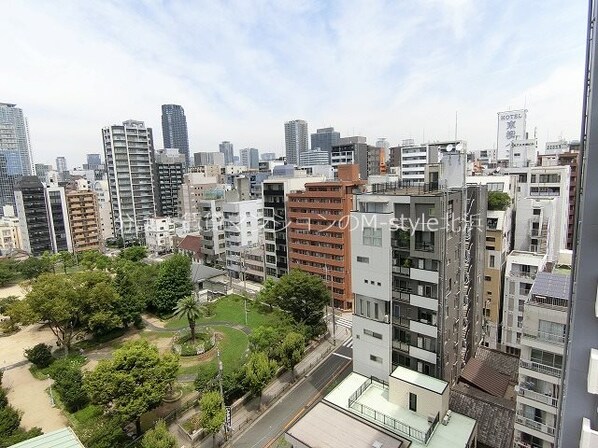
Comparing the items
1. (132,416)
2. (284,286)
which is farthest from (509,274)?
(132,416)

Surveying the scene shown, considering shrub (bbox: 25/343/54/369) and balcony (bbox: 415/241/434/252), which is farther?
shrub (bbox: 25/343/54/369)

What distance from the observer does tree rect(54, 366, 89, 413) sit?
30500 millimetres

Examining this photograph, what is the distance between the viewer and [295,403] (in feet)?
104

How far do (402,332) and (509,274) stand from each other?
15415 mm

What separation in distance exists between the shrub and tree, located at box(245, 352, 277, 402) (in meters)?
26.4

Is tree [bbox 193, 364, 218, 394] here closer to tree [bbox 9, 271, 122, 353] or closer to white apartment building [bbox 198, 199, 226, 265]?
tree [bbox 9, 271, 122, 353]

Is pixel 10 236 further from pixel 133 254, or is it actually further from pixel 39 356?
pixel 39 356

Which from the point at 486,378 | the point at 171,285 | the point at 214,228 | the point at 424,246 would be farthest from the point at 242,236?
the point at 486,378

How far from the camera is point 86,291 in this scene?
Answer: 39.9m

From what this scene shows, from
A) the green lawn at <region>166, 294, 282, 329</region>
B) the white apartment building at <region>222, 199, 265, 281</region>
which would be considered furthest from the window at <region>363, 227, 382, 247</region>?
the white apartment building at <region>222, 199, 265, 281</region>

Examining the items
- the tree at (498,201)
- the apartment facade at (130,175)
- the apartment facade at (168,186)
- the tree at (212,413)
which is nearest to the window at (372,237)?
the tree at (212,413)

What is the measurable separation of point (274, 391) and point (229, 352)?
9.18 m

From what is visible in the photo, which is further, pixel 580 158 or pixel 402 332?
pixel 402 332

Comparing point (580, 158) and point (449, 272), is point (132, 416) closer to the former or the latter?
point (449, 272)
